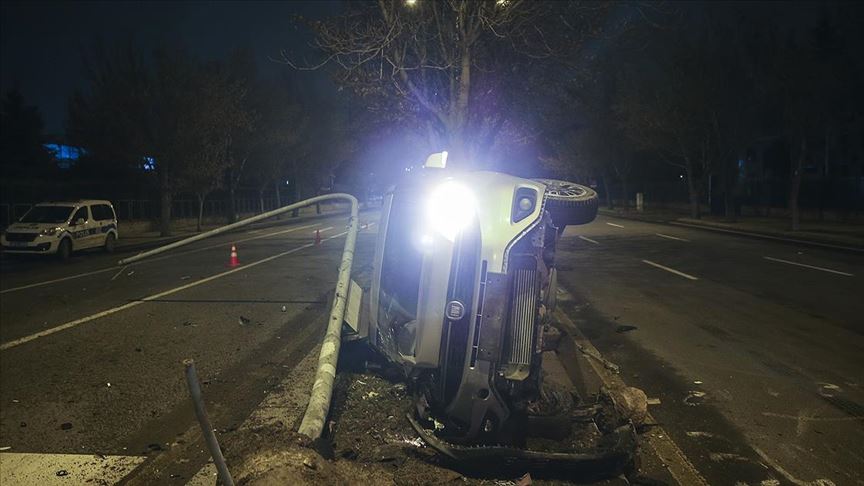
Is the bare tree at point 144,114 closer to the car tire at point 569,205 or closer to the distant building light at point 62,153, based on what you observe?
the distant building light at point 62,153

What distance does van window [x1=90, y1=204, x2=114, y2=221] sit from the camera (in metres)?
21.3

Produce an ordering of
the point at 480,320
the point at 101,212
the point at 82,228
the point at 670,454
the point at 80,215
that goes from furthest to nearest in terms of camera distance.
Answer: the point at 101,212, the point at 80,215, the point at 82,228, the point at 670,454, the point at 480,320

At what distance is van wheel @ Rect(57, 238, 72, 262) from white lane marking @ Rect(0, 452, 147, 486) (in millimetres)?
17102

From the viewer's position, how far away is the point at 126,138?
29.5 m

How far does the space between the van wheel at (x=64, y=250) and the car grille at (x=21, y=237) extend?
0.78 meters

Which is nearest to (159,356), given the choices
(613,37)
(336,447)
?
(336,447)

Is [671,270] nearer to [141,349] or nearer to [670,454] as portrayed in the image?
[670,454]

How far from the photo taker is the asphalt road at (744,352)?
13.9 feet

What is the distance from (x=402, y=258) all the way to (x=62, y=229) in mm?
18613

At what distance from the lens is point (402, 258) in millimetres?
4688

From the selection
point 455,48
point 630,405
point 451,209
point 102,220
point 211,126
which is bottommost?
point 102,220

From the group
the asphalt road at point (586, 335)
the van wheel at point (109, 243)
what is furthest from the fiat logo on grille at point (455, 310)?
the van wheel at point (109, 243)

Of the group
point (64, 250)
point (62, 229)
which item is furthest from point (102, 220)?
point (64, 250)

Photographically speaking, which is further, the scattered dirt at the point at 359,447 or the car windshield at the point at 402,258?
the car windshield at the point at 402,258
